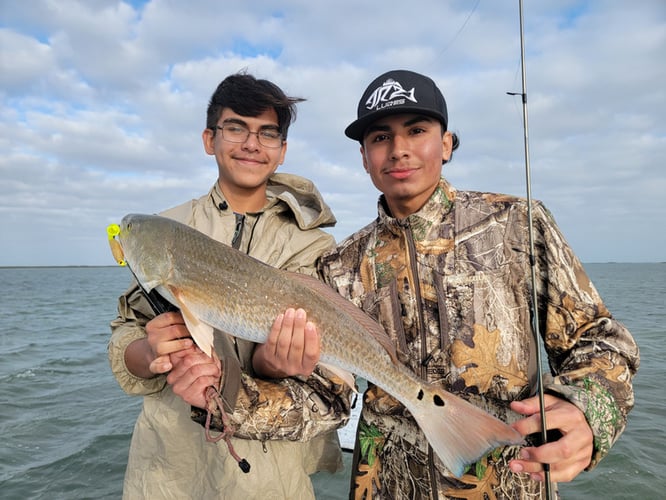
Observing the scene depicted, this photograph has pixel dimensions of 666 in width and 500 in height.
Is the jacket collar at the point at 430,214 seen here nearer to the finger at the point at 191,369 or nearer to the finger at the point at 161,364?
the finger at the point at 191,369

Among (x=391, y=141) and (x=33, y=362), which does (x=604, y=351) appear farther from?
(x=33, y=362)

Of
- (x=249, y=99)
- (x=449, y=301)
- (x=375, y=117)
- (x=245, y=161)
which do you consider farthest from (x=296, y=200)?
(x=449, y=301)

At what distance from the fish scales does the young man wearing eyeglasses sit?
0.13 m

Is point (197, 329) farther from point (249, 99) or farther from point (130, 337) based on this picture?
point (249, 99)

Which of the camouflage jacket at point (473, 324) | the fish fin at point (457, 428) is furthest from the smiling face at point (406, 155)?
the fish fin at point (457, 428)

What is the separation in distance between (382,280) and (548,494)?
1469 millimetres

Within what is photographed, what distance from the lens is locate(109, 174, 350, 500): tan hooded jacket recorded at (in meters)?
2.89

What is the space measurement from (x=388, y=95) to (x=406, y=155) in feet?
1.29

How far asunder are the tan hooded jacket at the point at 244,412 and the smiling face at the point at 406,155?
2.59 feet

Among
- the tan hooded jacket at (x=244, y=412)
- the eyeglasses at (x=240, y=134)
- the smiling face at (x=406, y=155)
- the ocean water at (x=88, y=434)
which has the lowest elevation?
the ocean water at (x=88, y=434)

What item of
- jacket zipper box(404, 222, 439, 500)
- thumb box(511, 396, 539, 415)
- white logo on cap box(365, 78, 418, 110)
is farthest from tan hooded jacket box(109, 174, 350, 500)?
thumb box(511, 396, 539, 415)

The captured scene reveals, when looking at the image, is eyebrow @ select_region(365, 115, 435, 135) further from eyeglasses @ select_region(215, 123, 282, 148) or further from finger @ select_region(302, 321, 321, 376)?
finger @ select_region(302, 321, 321, 376)

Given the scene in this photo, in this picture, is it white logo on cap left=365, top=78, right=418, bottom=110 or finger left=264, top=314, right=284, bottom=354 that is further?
white logo on cap left=365, top=78, right=418, bottom=110

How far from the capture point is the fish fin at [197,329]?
260cm
